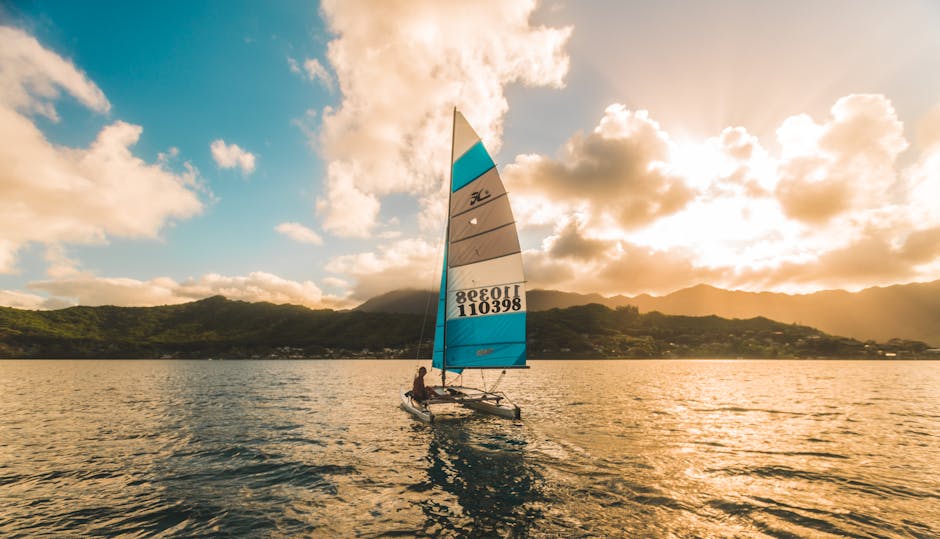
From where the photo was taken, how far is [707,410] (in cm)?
3519

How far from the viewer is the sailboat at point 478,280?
84.0 feet

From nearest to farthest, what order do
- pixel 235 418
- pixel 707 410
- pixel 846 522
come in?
1. pixel 846 522
2. pixel 235 418
3. pixel 707 410

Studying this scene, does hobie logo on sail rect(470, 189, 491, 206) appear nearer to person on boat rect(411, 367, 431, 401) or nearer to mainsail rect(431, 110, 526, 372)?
mainsail rect(431, 110, 526, 372)

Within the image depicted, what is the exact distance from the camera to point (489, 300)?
2627 centimetres

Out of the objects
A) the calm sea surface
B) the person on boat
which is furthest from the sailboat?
the calm sea surface

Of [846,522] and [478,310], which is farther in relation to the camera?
[478,310]

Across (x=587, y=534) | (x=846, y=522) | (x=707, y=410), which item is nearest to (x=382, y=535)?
(x=587, y=534)

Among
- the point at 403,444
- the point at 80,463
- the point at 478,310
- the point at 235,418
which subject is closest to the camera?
the point at 80,463

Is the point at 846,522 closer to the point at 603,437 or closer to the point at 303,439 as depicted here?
the point at 603,437

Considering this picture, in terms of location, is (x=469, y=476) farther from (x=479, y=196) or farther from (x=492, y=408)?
(x=479, y=196)

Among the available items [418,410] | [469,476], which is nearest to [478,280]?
[418,410]

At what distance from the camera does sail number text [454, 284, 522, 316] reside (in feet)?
84.1

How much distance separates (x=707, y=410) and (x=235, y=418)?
128 feet

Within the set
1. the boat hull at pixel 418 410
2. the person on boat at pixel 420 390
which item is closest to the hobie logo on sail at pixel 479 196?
the person on boat at pixel 420 390
